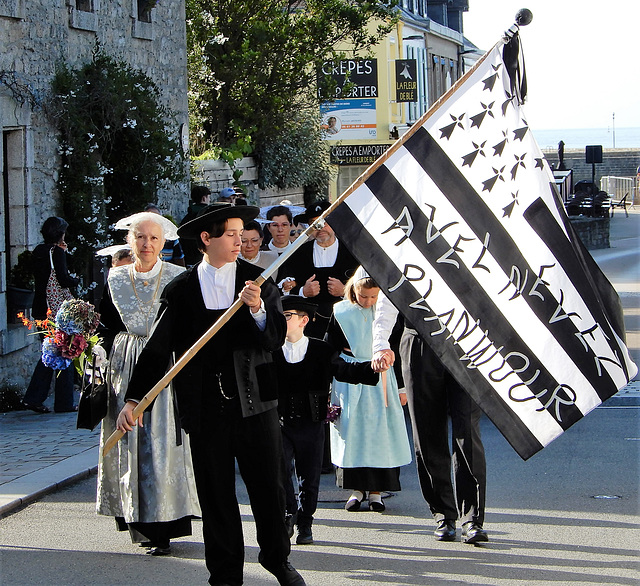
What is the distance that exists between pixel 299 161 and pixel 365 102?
6.33m

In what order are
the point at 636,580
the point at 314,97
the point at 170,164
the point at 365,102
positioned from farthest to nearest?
1. the point at 365,102
2. the point at 314,97
3. the point at 170,164
4. the point at 636,580

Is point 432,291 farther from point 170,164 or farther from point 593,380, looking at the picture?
point 170,164

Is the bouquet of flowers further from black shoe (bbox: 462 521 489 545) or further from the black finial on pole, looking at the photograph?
the black finial on pole

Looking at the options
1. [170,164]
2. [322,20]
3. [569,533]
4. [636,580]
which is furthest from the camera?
[322,20]

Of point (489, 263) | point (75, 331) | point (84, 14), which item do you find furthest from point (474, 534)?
point (84, 14)

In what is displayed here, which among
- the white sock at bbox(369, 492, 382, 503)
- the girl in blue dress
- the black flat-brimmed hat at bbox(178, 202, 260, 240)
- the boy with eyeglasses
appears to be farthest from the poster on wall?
the black flat-brimmed hat at bbox(178, 202, 260, 240)

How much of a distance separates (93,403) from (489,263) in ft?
8.44

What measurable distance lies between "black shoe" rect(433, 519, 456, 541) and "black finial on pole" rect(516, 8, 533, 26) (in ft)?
9.27

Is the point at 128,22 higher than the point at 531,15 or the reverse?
higher

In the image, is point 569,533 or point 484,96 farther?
point 569,533

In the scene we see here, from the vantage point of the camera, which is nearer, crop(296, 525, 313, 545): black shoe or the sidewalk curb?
crop(296, 525, 313, 545): black shoe

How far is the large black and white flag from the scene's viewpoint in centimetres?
516

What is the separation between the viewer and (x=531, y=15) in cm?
520

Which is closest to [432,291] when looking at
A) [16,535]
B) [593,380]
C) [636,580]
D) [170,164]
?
[593,380]
